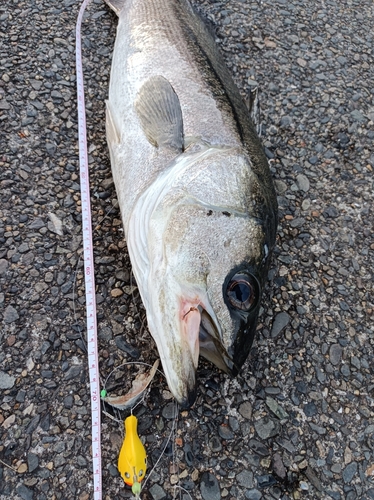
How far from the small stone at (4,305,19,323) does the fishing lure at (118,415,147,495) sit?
926mm

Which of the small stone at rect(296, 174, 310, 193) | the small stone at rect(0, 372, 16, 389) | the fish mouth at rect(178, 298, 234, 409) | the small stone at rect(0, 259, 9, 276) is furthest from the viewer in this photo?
the small stone at rect(296, 174, 310, 193)

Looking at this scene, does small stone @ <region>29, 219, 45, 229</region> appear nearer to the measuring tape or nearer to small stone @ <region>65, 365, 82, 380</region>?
the measuring tape

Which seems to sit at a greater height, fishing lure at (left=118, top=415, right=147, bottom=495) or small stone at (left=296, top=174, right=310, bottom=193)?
Answer: small stone at (left=296, top=174, right=310, bottom=193)

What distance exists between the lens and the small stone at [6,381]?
253 centimetres

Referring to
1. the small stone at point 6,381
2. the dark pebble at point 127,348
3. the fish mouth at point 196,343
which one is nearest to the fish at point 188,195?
the fish mouth at point 196,343

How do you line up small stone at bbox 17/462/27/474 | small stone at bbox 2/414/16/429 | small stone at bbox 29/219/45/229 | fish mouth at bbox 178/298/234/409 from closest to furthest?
fish mouth at bbox 178/298/234/409 < small stone at bbox 17/462/27/474 < small stone at bbox 2/414/16/429 < small stone at bbox 29/219/45/229

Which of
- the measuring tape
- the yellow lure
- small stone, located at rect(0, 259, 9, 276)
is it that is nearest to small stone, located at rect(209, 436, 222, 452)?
the yellow lure

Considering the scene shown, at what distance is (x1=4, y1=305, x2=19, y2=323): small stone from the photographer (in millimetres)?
2723

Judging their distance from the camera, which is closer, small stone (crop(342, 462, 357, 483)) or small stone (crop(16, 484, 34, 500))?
small stone (crop(16, 484, 34, 500))

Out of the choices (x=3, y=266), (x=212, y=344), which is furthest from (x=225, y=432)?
(x=3, y=266)

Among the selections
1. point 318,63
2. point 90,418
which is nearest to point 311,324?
point 90,418

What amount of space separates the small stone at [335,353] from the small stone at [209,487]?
40.5 inches

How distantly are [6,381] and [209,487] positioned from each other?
1.21 metres

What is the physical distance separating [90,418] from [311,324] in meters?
1.48
